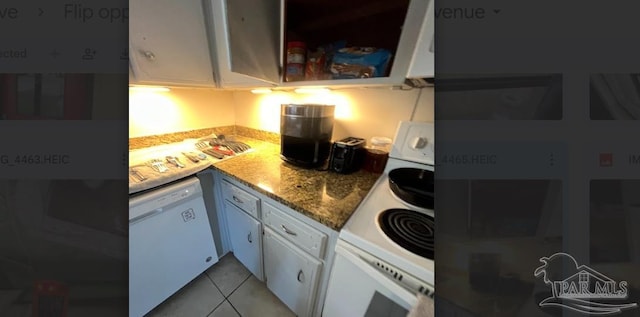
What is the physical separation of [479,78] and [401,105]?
2.00ft

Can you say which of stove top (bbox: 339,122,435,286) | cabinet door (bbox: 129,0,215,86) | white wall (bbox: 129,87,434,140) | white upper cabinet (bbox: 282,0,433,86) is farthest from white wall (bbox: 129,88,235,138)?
stove top (bbox: 339,122,435,286)

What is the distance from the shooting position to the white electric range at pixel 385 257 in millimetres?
488

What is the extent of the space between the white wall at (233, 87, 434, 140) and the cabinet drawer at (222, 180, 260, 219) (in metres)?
0.59

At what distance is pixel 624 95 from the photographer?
0.40m

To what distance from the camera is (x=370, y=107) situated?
3.57ft

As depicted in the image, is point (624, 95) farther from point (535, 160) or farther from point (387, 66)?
point (387, 66)

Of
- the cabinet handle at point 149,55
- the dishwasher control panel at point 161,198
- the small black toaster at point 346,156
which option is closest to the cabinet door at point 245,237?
the dishwasher control panel at point 161,198

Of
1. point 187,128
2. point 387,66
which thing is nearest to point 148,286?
point 187,128

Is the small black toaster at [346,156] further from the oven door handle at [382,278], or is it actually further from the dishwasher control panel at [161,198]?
the dishwasher control panel at [161,198]

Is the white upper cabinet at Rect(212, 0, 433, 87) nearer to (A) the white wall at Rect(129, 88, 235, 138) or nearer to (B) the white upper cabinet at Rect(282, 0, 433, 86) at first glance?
(B) the white upper cabinet at Rect(282, 0, 433, 86)

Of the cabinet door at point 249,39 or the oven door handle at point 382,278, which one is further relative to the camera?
the cabinet door at point 249,39

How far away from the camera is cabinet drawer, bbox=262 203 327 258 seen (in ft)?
2.40

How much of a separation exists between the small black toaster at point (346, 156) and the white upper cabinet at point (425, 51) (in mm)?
441

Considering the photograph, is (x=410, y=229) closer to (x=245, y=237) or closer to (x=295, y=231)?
(x=295, y=231)
